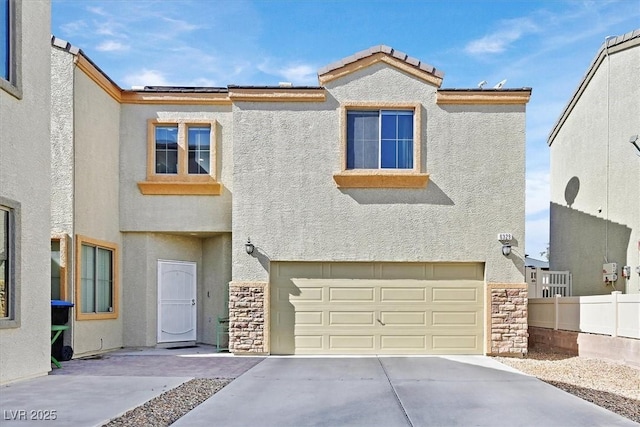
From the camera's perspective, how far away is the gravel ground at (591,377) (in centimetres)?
752

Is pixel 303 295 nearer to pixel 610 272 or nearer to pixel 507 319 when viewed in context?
pixel 507 319

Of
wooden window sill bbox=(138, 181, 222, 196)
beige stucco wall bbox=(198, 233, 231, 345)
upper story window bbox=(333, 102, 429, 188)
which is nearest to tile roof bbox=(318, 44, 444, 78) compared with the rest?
upper story window bbox=(333, 102, 429, 188)

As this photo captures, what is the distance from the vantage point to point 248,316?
12102 mm

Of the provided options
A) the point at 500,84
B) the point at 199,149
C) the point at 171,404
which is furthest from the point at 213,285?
the point at 500,84

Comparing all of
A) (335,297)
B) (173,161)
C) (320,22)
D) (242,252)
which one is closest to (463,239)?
(335,297)

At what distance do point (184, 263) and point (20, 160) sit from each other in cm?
556

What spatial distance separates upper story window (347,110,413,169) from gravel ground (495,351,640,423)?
15.4ft

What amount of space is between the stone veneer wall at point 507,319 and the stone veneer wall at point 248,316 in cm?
480

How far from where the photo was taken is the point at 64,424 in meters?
6.07

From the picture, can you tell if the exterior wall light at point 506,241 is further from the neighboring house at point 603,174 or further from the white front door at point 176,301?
the white front door at point 176,301

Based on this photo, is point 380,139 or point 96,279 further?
point 96,279

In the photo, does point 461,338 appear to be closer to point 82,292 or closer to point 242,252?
point 242,252

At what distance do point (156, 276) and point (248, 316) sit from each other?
275 cm

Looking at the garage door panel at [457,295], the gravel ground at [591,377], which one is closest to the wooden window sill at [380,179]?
the garage door panel at [457,295]
